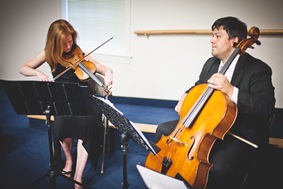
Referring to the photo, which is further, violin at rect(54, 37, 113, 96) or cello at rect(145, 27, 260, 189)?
violin at rect(54, 37, 113, 96)

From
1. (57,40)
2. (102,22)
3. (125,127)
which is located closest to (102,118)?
(57,40)

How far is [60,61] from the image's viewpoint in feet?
6.95

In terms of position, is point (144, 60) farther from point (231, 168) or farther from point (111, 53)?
point (231, 168)

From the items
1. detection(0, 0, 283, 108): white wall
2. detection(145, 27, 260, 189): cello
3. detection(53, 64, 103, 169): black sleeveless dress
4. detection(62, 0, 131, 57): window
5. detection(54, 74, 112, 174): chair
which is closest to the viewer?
detection(145, 27, 260, 189): cello

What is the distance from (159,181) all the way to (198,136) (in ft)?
1.23

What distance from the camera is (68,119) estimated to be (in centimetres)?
207

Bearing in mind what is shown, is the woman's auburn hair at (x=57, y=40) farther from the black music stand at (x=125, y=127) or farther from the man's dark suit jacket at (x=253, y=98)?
the man's dark suit jacket at (x=253, y=98)

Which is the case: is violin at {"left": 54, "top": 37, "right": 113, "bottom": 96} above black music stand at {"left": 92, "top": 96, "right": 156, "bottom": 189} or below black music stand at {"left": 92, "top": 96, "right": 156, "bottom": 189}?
above

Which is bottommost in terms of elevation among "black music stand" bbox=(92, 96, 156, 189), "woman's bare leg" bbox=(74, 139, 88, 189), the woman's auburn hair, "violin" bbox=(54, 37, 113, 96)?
"woman's bare leg" bbox=(74, 139, 88, 189)

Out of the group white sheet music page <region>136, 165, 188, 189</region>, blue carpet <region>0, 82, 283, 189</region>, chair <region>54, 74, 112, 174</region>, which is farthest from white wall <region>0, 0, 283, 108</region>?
white sheet music page <region>136, 165, 188, 189</region>

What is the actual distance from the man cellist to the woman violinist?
3.00ft

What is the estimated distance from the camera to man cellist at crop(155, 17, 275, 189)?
5.07 ft

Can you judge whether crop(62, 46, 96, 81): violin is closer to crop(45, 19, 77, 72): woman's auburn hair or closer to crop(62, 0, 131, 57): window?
crop(45, 19, 77, 72): woman's auburn hair

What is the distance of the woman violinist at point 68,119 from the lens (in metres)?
2.04
